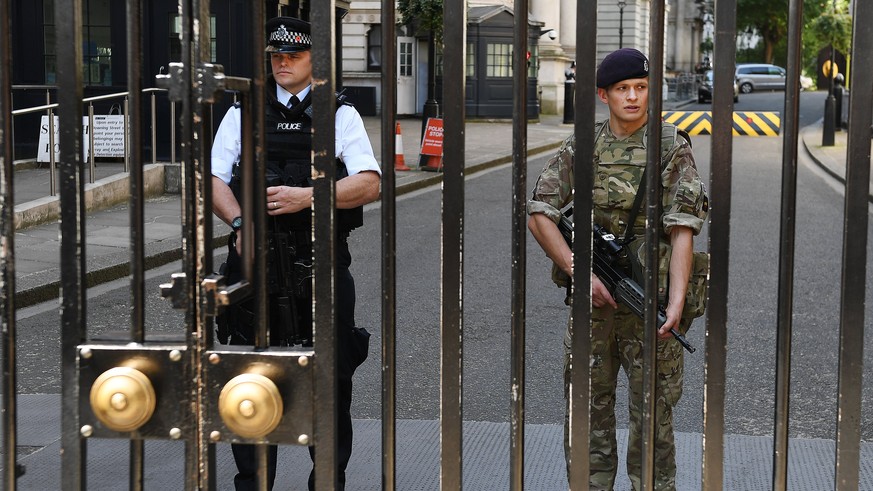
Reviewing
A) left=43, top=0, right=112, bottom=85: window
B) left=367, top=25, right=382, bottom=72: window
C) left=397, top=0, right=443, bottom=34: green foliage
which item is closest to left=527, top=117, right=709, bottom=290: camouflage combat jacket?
left=43, top=0, right=112, bottom=85: window

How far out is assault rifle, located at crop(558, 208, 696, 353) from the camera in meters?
3.70

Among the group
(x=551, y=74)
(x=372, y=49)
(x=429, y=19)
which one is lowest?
(x=551, y=74)

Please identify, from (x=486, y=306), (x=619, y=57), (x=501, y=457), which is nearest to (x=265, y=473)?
(x=619, y=57)

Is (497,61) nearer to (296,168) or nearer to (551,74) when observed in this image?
(551,74)

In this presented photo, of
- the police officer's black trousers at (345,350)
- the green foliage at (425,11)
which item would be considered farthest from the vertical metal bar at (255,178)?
the green foliage at (425,11)

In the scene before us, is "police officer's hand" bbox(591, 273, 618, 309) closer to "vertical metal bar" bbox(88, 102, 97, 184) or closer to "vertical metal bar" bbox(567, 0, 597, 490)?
"vertical metal bar" bbox(567, 0, 597, 490)

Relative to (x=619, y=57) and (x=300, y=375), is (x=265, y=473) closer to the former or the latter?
(x=300, y=375)

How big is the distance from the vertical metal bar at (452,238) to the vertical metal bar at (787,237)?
1.63 ft

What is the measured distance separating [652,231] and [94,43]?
1807 centimetres

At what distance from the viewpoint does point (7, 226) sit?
1782 mm

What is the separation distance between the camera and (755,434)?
5.66 m

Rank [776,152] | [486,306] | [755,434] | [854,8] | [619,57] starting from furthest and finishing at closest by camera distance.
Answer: [776,152], [486,306], [755,434], [619,57], [854,8]

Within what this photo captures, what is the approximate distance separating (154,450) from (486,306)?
4386mm

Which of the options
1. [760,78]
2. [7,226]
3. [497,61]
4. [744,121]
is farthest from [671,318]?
[760,78]
